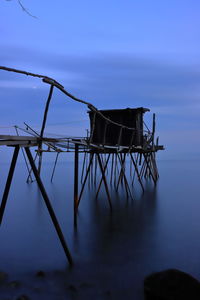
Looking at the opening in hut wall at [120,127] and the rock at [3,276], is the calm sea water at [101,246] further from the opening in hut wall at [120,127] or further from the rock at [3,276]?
the opening in hut wall at [120,127]

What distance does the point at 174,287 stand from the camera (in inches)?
135

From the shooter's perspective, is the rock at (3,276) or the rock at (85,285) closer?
the rock at (85,285)

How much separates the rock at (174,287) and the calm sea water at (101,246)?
1371 mm

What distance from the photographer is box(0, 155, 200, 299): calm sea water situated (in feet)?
17.1

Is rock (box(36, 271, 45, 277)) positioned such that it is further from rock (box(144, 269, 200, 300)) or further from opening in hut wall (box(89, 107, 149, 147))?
opening in hut wall (box(89, 107, 149, 147))

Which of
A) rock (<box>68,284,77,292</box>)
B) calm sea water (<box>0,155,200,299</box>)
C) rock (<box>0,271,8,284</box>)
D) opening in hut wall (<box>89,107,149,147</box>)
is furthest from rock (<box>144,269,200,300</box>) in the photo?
opening in hut wall (<box>89,107,149,147</box>)

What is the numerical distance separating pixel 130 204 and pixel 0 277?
8.00 metres

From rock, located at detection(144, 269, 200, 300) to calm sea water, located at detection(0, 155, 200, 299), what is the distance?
137 centimetres

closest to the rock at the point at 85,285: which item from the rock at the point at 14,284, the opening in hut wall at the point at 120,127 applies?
the rock at the point at 14,284

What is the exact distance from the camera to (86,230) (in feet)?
29.0

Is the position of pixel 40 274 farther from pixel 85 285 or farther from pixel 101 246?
pixel 101 246

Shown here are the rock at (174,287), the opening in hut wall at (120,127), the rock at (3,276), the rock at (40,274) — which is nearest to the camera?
the rock at (174,287)

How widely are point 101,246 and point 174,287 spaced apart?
402 centimetres

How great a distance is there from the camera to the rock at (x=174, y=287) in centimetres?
340
